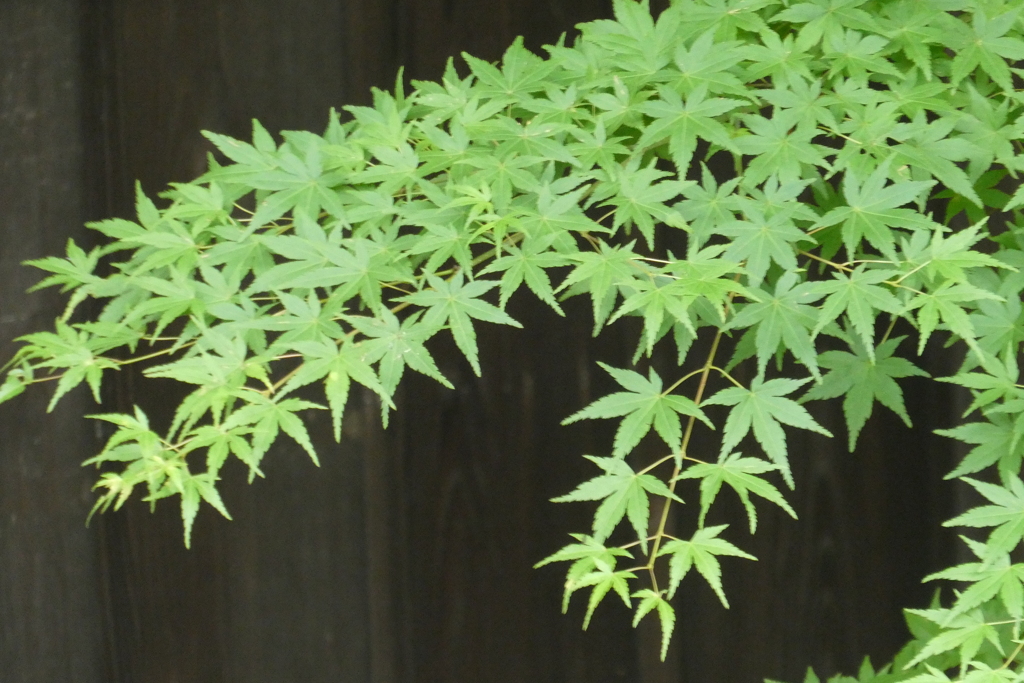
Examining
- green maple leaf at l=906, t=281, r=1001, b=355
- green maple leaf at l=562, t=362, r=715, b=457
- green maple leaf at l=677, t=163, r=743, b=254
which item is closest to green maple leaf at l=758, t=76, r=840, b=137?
green maple leaf at l=677, t=163, r=743, b=254

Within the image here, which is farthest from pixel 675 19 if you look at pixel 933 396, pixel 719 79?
pixel 933 396

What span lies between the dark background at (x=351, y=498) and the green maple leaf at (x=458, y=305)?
1.00 meters

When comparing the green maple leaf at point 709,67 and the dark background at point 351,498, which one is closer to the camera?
the green maple leaf at point 709,67

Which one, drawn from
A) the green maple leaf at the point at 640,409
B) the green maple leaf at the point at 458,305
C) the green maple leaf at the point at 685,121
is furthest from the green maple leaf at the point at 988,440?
the green maple leaf at the point at 458,305

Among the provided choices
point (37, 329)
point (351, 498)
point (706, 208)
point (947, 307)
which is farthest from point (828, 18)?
point (37, 329)

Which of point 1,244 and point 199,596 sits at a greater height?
point 1,244

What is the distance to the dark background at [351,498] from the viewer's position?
1.77m

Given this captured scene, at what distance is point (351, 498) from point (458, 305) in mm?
1128

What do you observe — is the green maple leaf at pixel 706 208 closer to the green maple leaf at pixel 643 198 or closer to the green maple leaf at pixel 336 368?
the green maple leaf at pixel 643 198

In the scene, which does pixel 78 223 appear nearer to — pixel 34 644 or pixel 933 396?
pixel 34 644

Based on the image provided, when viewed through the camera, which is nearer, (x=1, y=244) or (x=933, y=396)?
(x=1, y=244)

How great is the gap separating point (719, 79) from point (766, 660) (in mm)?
1520

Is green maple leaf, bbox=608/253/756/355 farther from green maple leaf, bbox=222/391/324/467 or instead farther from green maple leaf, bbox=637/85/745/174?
green maple leaf, bbox=222/391/324/467

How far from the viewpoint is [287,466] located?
193cm
